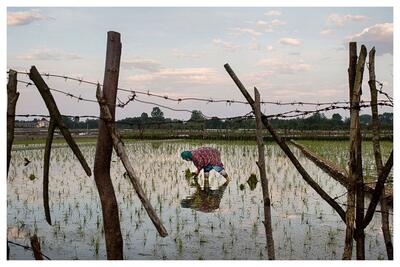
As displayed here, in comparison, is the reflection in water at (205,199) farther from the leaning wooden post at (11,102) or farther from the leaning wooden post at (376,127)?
the leaning wooden post at (11,102)

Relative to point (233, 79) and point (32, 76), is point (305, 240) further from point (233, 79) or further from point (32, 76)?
point (32, 76)

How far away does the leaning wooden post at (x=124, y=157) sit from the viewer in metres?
3.61

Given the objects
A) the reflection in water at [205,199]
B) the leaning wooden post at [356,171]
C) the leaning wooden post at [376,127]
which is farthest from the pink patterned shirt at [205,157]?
the leaning wooden post at [356,171]

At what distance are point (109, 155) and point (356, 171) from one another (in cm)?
196

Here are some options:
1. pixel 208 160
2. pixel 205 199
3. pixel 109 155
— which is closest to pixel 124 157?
pixel 109 155

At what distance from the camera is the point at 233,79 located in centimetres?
403

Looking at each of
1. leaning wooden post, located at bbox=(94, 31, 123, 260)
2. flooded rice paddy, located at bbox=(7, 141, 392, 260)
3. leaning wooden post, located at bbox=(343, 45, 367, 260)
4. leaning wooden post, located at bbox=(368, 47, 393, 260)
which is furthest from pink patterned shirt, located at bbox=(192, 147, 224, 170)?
leaning wooden post, located at bbox=(94, 31, 123, 260)

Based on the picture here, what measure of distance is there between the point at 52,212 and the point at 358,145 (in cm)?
608

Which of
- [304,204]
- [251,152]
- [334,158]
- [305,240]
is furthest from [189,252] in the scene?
[251,152]

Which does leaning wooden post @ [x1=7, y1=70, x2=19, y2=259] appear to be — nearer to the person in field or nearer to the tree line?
the tree line

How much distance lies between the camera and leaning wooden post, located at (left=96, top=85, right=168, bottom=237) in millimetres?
3609

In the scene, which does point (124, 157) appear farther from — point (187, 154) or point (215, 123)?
point (215, 123)

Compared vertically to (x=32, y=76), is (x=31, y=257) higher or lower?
lower

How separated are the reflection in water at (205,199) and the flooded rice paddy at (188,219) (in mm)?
18
